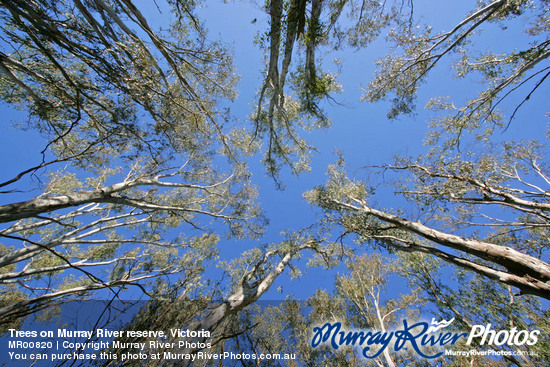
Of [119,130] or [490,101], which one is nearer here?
[119,130]

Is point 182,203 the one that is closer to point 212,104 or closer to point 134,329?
point 212,104

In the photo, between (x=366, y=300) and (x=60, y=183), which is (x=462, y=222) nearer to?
(x=366, y=300)

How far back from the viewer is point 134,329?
138 inches

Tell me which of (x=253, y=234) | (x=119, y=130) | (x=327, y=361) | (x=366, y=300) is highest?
(x=119, y=130)

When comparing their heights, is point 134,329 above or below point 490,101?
below

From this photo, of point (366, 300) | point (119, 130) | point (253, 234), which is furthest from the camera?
point (366, 300)

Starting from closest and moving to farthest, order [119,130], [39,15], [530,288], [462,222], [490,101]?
[530,288] → [39,15] → [119,130] → [490,101] → [462,222]

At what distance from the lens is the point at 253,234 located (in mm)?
10234

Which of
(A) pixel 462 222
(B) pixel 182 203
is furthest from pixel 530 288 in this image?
(B) pixel 182 203

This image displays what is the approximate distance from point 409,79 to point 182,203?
10419mm
